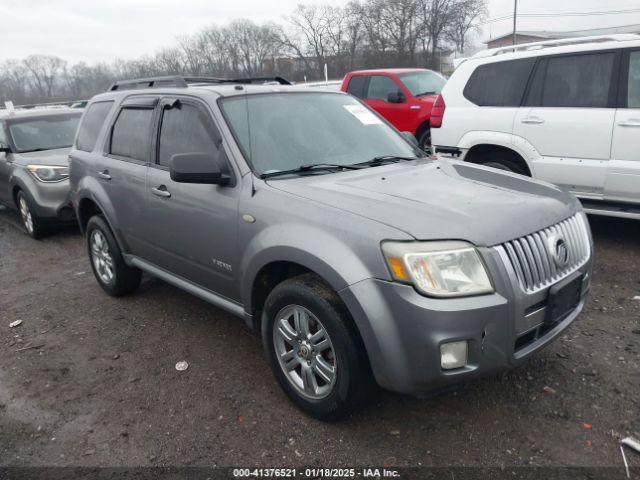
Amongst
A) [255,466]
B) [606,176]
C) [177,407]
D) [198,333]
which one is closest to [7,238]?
[198,333]

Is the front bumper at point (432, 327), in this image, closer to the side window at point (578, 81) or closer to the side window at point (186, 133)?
the side window at point (186, 133)

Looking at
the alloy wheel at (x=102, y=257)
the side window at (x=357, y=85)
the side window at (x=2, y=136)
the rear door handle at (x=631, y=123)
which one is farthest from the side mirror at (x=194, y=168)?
the side window at (x=357, y=85)

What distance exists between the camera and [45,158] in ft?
23.5

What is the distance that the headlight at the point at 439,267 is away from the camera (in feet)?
7.33

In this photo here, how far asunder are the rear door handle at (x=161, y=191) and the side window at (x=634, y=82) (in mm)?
4366

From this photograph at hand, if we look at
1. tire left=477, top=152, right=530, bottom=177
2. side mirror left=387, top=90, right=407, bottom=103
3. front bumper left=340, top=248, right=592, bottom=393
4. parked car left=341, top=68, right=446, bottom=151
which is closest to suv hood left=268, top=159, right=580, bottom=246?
front bumper left=340, top=248, right=592, bottom=393

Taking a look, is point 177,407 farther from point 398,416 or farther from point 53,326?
point 53,326

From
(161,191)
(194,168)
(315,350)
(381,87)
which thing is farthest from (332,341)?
(381,87)

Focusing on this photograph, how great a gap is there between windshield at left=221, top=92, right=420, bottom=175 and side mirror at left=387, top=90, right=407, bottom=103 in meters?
5.83

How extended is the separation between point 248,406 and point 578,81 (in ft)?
15.2

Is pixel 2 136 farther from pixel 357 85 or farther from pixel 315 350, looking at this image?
pixel 315 350

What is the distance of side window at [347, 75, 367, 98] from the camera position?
10.4 meters

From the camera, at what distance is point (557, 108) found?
206 inches

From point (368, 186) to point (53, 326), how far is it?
10.4ft
